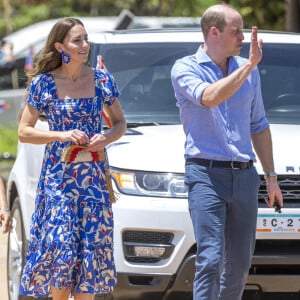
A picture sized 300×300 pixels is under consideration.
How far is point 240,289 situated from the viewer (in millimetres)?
5609

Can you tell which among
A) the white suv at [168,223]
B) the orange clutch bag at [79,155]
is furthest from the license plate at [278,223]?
the orange clutch bag at [79,155]

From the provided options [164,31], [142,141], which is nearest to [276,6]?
[164,31]

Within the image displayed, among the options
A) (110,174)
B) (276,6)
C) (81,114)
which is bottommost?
(276,6)

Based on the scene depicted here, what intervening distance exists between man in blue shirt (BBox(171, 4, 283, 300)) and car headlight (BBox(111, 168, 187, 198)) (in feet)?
1.42

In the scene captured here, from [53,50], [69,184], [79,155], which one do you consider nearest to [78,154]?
[79,155]

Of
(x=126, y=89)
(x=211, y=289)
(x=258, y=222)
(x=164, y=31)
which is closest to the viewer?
(x=211, y=289)

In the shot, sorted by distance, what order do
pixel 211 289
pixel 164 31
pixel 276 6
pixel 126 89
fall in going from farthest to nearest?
pixel 276 6 < pixel 164 31 < pixel 126 89 < pixel 211 289

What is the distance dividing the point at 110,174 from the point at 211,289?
97cm

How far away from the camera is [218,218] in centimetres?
541

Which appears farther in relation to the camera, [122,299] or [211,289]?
[122,299]

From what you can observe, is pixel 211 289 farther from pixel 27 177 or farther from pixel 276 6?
pixel 276 6

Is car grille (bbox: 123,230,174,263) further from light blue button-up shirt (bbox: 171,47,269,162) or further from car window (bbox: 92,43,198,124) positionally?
car window (bbox: 92,43,198,124)

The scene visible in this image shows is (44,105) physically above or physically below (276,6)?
above

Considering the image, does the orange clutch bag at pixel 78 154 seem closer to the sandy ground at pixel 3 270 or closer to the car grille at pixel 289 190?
the car grille at pixel 289 190
